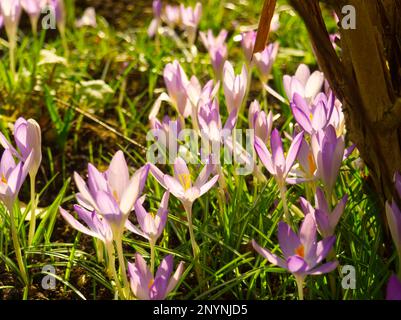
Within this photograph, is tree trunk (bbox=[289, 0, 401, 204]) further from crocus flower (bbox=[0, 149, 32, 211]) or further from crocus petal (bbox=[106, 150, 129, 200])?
crocus flower (bbox=[0, 149, 32, 211])

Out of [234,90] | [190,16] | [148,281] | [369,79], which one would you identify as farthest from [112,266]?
[190,16]

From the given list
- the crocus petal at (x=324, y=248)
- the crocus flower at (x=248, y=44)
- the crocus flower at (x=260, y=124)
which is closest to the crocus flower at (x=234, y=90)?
the crocus flower at (x=260, y=124)

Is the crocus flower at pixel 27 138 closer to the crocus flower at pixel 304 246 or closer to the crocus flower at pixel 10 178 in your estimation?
the crocus flower at pixel 10 178

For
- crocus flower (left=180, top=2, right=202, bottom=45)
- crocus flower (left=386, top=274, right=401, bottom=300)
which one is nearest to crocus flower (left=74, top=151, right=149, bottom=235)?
crocus flower (left=386, top=274, right=401, bottom=300)

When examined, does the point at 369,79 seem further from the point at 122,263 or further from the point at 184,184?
the point at 122,263
